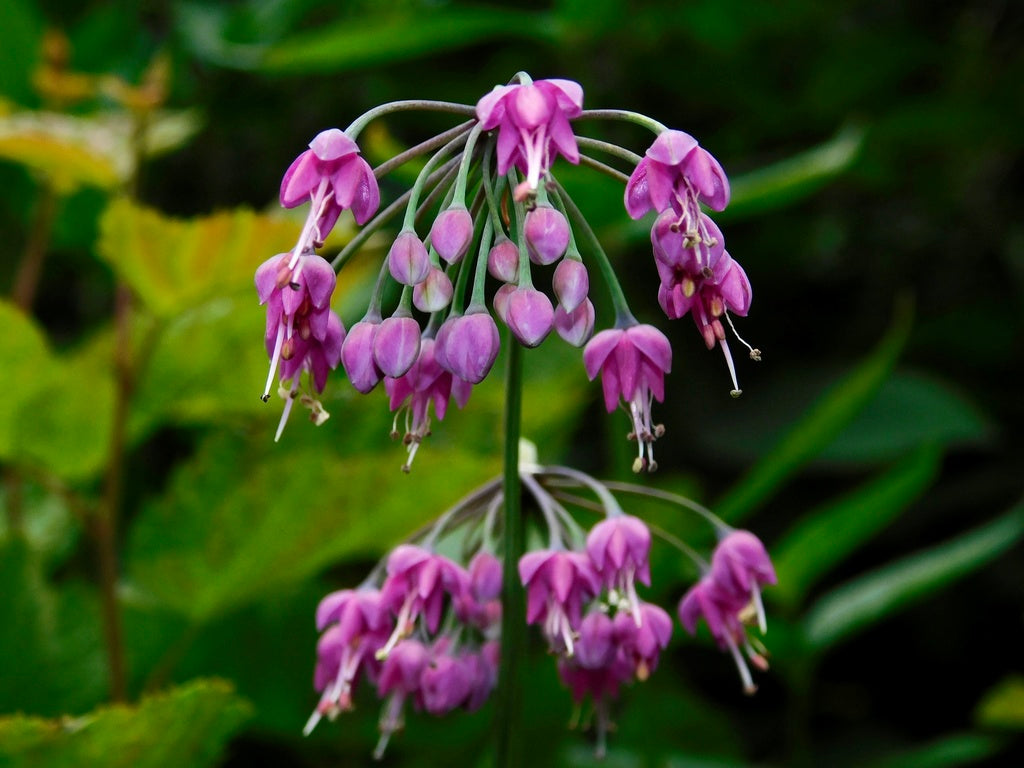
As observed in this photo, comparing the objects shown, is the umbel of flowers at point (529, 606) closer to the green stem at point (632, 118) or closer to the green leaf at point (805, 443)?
the green stem at point (632, 118)

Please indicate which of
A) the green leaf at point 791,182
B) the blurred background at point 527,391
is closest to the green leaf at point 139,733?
the blurred background at point 527,391

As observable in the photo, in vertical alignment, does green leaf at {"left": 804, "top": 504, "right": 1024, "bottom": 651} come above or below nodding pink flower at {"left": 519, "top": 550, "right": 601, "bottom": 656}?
above

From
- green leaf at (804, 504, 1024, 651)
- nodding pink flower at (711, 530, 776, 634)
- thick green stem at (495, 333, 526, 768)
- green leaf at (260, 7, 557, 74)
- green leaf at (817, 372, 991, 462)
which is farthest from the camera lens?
green leaf at (817, 372, 991, 462)

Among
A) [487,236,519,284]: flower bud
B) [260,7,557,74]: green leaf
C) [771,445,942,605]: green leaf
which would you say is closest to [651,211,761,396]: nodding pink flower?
[487,236,519,284]: flower bud

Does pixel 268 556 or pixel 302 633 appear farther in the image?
pixel 302 633

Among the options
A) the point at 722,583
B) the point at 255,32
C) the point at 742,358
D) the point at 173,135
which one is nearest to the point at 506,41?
the point at 255,32

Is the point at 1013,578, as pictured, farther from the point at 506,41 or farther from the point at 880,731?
the point at 506,41

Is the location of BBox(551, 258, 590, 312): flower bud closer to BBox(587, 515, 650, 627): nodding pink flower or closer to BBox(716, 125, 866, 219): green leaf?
BBox(587, 515, 650, 627): nodding pink flower

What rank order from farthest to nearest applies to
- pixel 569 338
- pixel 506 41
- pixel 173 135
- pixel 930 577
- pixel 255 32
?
pixel 506 41 < pixel 255 32 < pixel 173 135 < pixel 930 577 < pixel 569 338
